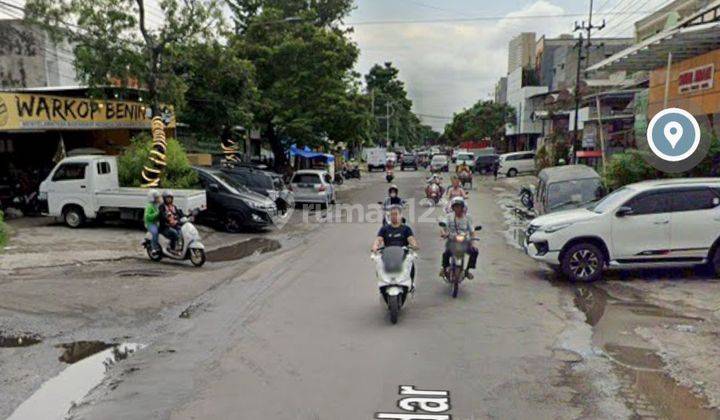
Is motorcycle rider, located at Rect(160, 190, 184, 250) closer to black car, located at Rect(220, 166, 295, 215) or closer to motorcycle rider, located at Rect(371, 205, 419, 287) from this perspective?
motorcycle rider, located at Rect(371, 205, 419, 287)

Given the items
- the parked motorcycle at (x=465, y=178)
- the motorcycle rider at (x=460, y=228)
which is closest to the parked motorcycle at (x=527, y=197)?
the parked motorcycle at (x=465, y=178)

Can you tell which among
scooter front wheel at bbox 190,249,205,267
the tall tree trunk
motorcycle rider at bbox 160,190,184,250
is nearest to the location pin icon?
scooter front wheel at bbox 190,249,205,267

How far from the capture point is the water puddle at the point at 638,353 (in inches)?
205

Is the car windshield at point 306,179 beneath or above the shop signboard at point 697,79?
beneath

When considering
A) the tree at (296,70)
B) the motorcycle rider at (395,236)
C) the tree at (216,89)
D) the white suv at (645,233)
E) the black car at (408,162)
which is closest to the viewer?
the motorcycle rider at (395,236)

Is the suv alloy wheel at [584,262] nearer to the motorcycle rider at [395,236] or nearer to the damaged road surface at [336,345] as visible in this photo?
the damaged road surface at [336,345]

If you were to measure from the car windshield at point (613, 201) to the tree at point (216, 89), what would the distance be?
14.4 m

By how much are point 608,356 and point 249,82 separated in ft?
63.4

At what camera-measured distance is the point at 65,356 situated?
6691 mm

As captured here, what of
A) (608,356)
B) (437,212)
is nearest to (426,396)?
(608,356)

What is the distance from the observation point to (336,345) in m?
6.95

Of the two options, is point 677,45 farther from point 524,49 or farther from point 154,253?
point 524,49

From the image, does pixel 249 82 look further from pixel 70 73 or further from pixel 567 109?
pixel 567 109

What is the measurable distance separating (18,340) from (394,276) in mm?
4930
